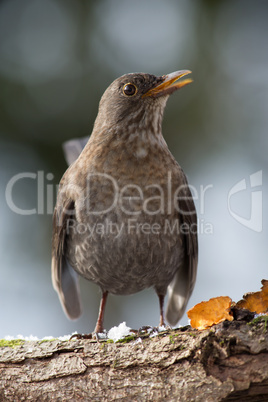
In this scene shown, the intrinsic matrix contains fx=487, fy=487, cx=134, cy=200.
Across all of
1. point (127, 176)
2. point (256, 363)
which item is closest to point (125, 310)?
point (127, 176)

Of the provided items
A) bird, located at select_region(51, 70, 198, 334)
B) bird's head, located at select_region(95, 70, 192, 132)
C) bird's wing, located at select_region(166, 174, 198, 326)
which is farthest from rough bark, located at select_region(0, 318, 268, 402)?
bird's head, located at select_region(95, 70, 192, 132)

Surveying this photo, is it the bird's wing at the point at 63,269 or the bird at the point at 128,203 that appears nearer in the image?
the bird at the point at 128,203

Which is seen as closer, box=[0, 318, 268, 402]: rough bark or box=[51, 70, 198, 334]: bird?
box=[0, 318, 268, 402]: rough bark

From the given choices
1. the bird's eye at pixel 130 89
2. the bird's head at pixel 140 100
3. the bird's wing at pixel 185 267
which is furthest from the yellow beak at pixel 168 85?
the bird's wing at pixel 185 267

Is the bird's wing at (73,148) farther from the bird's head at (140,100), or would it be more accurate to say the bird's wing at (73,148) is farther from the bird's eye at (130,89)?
the bird's eye at (130,89)

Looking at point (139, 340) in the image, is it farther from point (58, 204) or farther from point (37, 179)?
point (37, 179)

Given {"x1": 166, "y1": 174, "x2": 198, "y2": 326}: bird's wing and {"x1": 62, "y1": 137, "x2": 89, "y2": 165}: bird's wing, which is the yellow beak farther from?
{"x1": 62, "y1": 137, "x2": 89, "y2": 165}: bird's wing

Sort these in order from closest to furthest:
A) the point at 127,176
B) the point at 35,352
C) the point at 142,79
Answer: the point at 35,352 < the point at 127,176 < the point at 142,79
